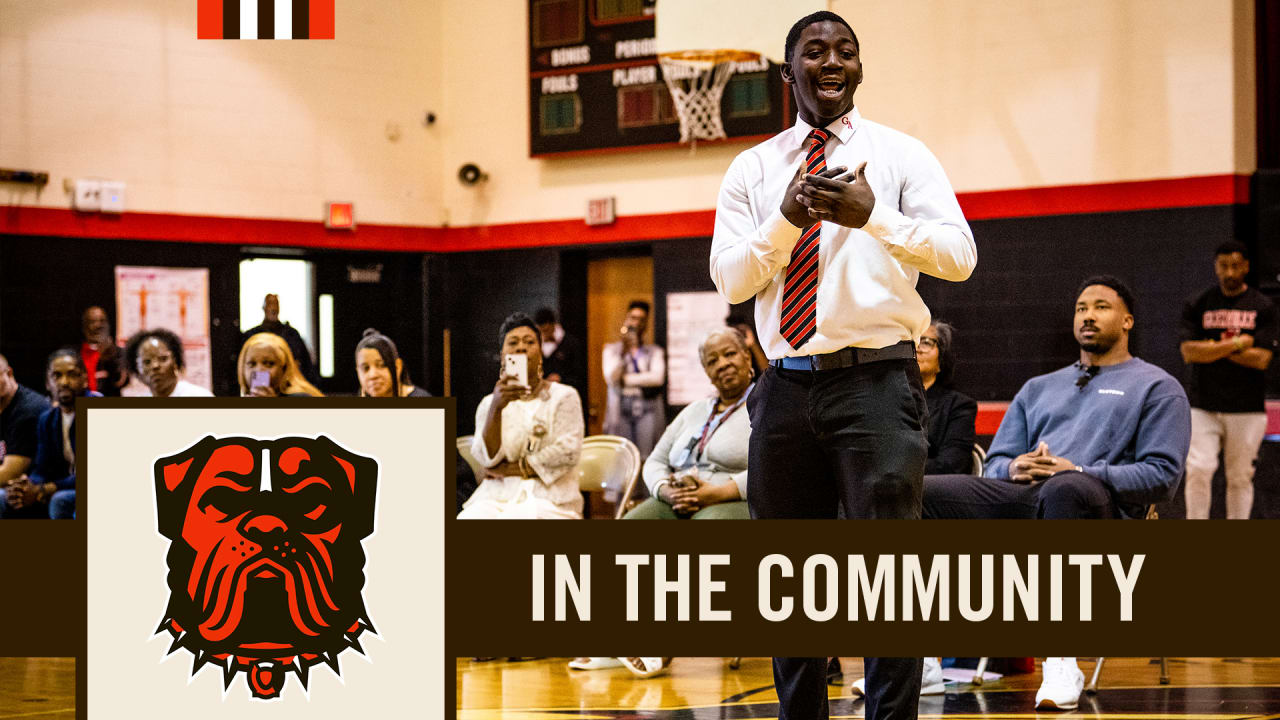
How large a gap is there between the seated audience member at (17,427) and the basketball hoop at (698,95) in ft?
18.5

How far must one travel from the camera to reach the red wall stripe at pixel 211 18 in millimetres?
4391

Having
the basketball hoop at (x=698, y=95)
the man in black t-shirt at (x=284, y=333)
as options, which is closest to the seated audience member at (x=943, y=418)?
the man in black t-shirt at (x=284, y=333)

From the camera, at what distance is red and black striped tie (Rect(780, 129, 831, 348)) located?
8.45 ft

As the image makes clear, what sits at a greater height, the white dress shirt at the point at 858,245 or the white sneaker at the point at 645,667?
the white dress shirt at the point at 858,245

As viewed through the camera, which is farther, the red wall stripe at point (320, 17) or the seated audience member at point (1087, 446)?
the red wall stripe at point (320, 17)

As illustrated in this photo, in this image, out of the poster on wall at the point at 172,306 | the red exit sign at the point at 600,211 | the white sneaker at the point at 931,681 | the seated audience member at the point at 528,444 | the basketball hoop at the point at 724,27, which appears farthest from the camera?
the red exit sign at the point at 600,211

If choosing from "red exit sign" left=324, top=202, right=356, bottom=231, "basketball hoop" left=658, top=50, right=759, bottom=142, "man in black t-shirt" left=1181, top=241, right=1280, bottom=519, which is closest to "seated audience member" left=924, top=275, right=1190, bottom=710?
"man in black t-shirt" left=1181, top=241, right=1280, bottom=519

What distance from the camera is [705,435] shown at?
5051 millimetres

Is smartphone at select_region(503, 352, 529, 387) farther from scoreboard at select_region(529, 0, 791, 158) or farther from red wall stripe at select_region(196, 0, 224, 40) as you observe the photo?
scoreboard at select_region(529, 0, 791, 158)

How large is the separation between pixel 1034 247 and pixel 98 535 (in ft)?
25.5

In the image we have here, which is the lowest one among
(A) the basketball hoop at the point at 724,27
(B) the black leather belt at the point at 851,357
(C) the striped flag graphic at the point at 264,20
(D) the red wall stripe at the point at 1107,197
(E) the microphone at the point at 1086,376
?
(E) the microphone at the point at 1086,376

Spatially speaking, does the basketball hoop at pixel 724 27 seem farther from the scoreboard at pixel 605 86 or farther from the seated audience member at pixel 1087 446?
the seated audience member at pixel 1087 446

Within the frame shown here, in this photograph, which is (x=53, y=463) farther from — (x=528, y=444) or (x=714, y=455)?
(x=714, y=455)

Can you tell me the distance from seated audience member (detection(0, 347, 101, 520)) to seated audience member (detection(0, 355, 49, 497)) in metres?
0.06
